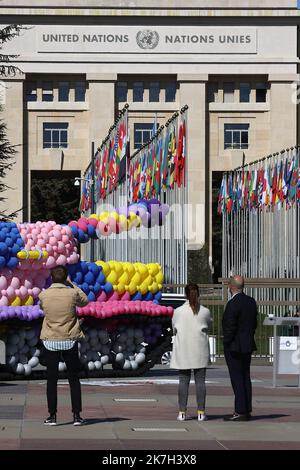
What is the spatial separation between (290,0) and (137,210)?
77.4 meters

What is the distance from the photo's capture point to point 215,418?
1702 cm

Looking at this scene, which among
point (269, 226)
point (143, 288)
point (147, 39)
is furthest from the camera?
point (147, 39)

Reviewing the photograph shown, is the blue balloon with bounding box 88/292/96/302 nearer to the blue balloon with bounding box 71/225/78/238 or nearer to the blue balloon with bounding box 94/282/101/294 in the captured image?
the blue balloon with bounding box 94/282/101/294

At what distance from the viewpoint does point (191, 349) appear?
654 inches

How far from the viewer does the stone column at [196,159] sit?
97312 mm

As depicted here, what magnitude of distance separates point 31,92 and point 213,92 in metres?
13.5

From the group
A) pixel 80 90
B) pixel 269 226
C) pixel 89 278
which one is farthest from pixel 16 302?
pixel 80 90

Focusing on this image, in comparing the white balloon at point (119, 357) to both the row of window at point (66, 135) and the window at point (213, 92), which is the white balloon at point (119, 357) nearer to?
the row of window at point (66, 135)

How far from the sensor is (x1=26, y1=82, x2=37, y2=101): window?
10375 centimetres

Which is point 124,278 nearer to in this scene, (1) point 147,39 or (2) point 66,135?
(1) point 147,39

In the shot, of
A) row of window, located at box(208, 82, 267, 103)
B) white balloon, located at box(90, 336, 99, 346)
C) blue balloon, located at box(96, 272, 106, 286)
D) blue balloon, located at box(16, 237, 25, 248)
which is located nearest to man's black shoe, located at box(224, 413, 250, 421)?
blue balloon, located at box(16, 237, 25, 248)

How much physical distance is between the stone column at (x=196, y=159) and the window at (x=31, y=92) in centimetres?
1074

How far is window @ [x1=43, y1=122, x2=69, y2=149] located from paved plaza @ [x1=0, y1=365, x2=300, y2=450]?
3159 inches
